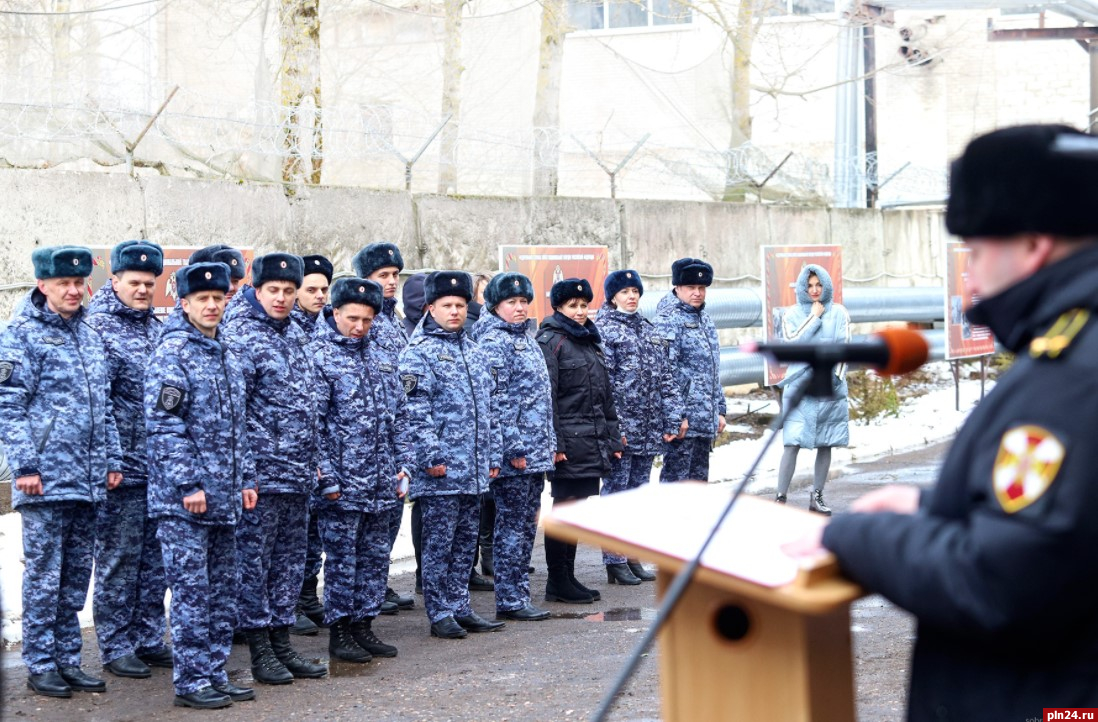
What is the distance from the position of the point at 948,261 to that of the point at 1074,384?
15.0 meters

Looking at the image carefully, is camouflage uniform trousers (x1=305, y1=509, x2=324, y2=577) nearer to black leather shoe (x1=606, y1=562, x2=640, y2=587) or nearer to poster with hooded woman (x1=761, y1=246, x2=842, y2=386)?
black leather shoe (x1=606, y1=562, x2=640, y2=587)

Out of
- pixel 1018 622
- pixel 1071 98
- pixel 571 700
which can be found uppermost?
pixel 1071 98

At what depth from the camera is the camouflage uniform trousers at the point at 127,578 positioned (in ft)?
22.5

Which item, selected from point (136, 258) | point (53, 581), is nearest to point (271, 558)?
point (53, 581)

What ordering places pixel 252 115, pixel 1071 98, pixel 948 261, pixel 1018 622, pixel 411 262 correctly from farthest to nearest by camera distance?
pixel 1071 98
pixel 948 261
pixel 411 262
pixel 252 115
pixel 1018 622

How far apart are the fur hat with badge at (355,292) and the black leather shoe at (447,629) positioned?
1.81m

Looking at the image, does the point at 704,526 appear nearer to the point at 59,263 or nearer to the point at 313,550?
the point at 59,263

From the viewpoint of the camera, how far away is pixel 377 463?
7.12m

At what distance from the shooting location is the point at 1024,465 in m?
1.98

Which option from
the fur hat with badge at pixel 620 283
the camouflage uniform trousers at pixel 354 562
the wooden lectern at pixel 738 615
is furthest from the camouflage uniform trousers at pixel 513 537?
the wooden lectern at pixel 738 615

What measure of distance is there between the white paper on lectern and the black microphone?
11.5 inches

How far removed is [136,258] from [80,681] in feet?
6.80

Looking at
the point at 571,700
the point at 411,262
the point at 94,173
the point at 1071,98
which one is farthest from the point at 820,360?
the point at 1071,98

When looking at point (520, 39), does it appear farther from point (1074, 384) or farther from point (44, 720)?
point (1074, 384)
